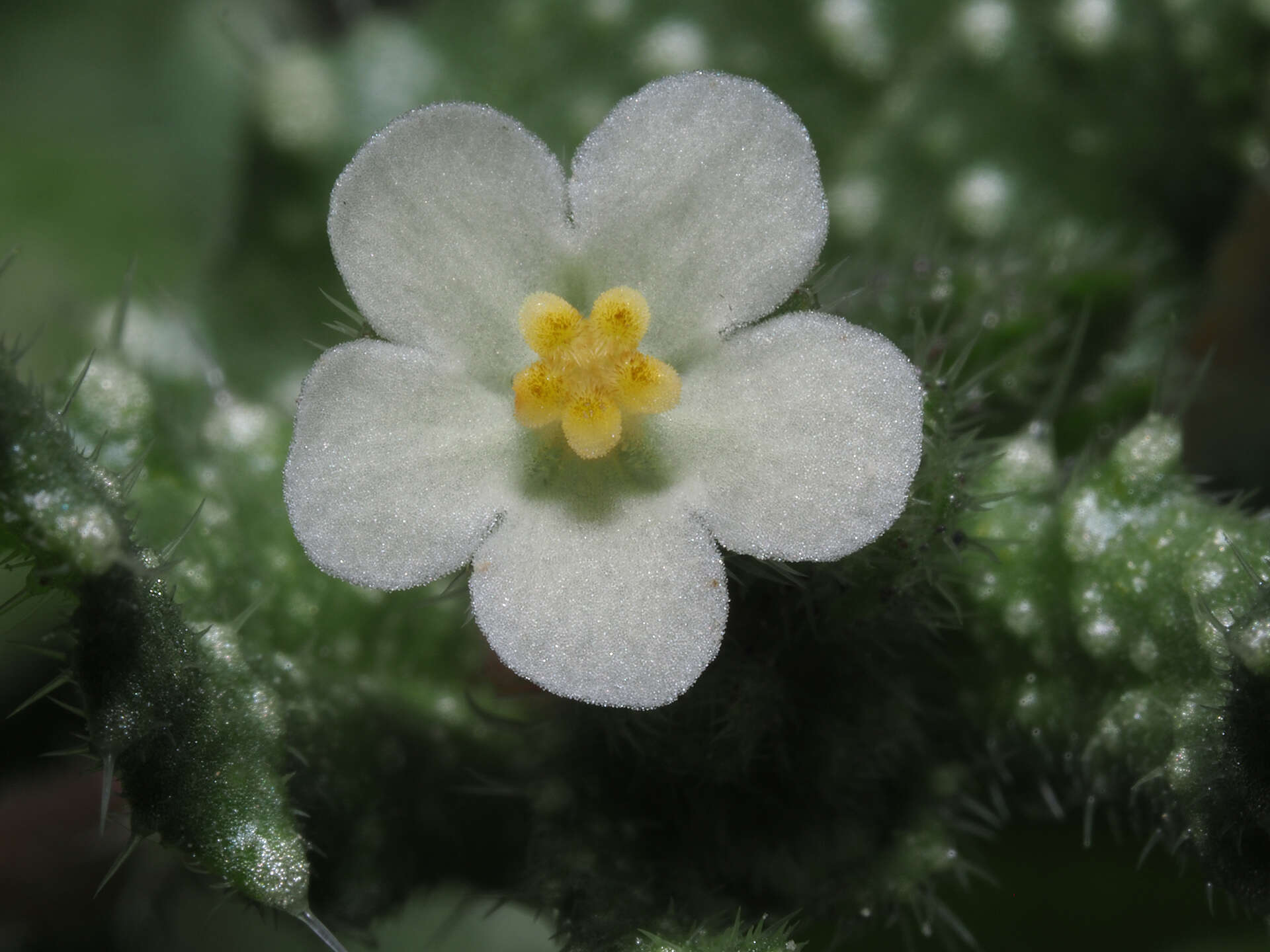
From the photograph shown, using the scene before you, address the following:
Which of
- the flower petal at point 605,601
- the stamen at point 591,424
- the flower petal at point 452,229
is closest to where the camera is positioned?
the flower petal at point 605,601

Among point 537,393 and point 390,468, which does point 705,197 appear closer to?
point 537,393

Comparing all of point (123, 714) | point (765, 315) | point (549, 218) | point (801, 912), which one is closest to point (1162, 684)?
point (801, 912)

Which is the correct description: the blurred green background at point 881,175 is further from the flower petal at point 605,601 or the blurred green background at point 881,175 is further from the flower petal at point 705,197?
the flower petal at point 605,601

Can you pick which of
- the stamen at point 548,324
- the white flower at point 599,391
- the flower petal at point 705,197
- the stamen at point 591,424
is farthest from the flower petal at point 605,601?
the flower petal at point 705,197

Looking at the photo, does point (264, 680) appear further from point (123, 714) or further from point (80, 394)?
point (80, 394)

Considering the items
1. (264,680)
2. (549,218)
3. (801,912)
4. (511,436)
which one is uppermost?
(549,218)

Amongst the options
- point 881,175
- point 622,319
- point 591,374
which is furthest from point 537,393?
point 881,175

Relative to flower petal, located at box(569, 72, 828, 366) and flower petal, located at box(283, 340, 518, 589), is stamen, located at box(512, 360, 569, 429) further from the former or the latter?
flower petal, located at box(569, 72, 828, 366)
